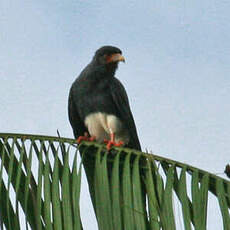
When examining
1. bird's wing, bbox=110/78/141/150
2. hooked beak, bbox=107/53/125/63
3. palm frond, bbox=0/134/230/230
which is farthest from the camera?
hooked beak, bbox=107/53/125/63

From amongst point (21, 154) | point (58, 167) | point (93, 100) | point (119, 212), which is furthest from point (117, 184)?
point (93, 100)

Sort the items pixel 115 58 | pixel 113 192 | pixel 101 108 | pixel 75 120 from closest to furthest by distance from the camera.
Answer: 1. pixel 113 192
2. pixel 101 108
3. pixel 75 120
4. pixel 115 58

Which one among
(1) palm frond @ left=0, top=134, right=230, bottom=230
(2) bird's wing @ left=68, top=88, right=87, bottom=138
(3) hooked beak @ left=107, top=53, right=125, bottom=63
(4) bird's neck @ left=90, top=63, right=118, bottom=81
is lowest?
(1) palm frond @ left=0, top=134, right=230, bottom=230

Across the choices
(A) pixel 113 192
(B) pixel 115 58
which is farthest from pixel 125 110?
(A) pixel 113 192

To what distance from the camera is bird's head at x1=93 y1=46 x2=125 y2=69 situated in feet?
22.9

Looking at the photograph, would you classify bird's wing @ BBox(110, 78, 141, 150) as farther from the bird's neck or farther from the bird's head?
the bird's head

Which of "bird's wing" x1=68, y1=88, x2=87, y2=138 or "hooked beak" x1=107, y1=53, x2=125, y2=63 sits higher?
"hooked beak" x1=107, y1=53, x2=125, y2=63

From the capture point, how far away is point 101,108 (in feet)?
21.3

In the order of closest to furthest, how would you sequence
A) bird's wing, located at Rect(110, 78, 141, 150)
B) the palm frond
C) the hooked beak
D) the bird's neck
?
the palm frond
bird's wing, located at Rect(110, 78, 141, 150)
the bird's neck
the hooked beak

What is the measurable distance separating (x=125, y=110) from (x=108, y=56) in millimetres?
853

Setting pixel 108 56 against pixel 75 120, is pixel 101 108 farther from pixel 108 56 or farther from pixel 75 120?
pixel 108 56

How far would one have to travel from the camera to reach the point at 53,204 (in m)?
3.46

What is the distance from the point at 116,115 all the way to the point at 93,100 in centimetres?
32

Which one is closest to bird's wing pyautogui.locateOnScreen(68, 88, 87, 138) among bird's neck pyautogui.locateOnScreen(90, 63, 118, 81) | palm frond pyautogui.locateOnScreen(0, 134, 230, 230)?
bird's neck pyautogui.locateOnScreen(90, 63, 118, 81)
